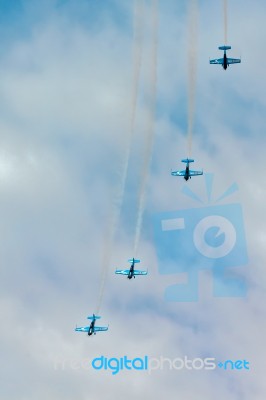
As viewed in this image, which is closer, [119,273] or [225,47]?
[225,47]

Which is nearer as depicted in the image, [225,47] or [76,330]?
[225,47]

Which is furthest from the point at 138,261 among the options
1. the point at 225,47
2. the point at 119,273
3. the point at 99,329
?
the point at 225,47

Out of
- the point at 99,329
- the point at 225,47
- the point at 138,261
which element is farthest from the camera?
the point at 99,329

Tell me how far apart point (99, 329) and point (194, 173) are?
25808 mm

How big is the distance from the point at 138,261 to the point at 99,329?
43.6 feet

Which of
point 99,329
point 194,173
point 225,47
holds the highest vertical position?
point 225,47

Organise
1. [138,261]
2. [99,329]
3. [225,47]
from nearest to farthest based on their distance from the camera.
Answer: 1. [225,47]
2. [138,261]
3. [99,329]

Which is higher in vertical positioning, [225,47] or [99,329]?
[225,47]

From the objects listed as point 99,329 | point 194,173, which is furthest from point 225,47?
point 99,329

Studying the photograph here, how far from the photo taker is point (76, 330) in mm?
114875

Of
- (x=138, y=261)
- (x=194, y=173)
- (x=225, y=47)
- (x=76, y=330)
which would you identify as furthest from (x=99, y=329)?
(x=225, y=47)

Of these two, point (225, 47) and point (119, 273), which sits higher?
point (225, 47)

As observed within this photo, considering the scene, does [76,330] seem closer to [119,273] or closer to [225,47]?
[119,273]

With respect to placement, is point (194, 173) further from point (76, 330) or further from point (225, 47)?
point (76, 330)
